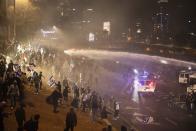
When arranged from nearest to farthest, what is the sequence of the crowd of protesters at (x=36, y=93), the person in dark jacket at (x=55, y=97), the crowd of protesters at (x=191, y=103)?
1. the crowd of protesters at (x=36, y=93)
2. the person in dark jacket at (x=55, y=97)
3. the crowd of protesters at (x=191, y=103)

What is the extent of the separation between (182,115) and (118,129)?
27.0ft

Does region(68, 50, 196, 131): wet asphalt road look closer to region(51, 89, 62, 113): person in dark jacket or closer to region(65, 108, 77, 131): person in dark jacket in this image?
region(51, 89, 62, 113): person in dark jacket

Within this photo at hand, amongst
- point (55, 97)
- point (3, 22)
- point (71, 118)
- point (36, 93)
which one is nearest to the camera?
point (71, 118)

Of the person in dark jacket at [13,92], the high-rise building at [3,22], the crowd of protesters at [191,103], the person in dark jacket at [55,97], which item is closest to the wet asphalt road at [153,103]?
the crowd of protesters at [191,103]

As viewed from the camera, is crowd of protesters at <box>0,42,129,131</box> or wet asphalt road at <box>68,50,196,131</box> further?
wet asphalt road at <box>68,50,196,131</box>

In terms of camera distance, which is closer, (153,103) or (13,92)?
(13,92)

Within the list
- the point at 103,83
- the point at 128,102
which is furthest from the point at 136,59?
the point at 128,102

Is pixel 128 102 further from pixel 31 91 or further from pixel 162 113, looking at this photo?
pixel 31 91

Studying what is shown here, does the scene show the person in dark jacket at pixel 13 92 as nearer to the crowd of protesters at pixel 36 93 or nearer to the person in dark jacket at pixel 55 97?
the crowd of protesters at pixel 36 93

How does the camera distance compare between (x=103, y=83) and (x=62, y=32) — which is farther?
(x=62, y=32)

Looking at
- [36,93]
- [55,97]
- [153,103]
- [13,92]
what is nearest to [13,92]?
[13,92]

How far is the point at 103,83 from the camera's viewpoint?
161ft

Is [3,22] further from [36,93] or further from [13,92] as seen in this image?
[13,92]

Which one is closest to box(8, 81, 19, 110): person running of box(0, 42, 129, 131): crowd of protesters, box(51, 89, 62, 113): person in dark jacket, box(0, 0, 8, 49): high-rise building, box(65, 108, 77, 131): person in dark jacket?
box(0, 42, 129, 131): crowd of protesters
